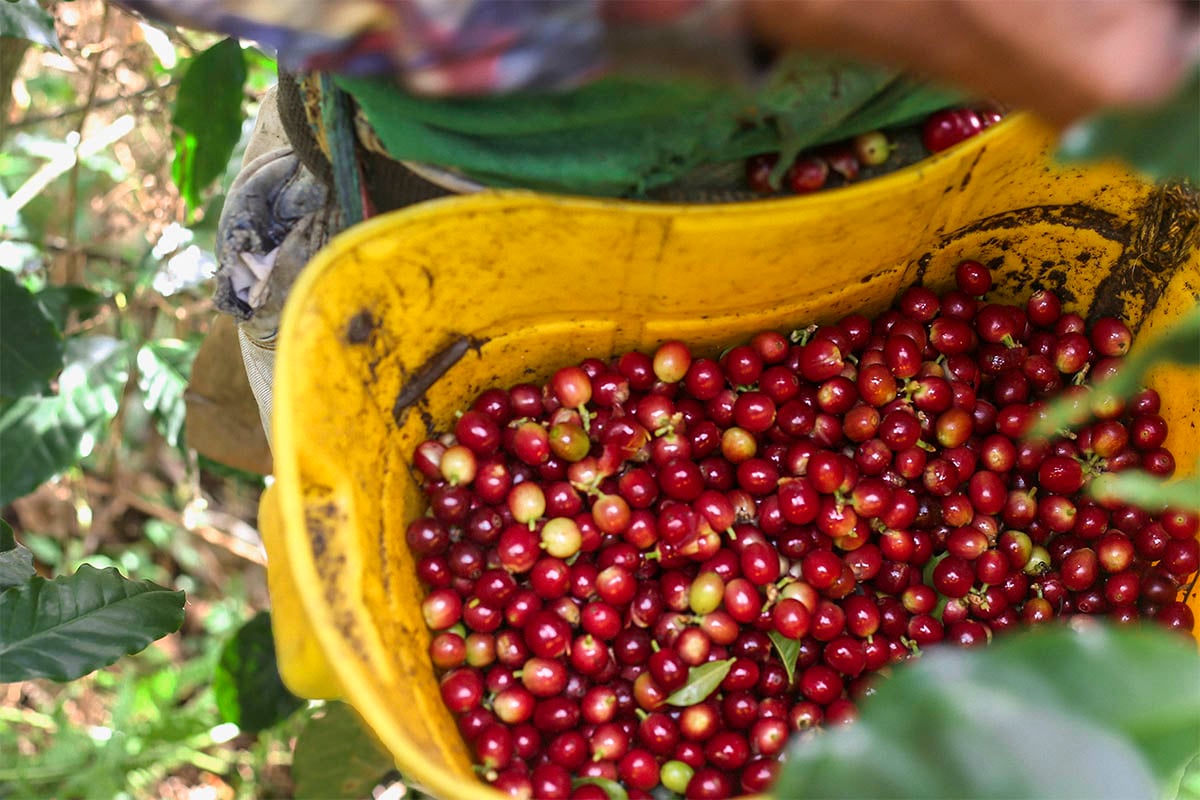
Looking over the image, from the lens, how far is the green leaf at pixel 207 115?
1.88m

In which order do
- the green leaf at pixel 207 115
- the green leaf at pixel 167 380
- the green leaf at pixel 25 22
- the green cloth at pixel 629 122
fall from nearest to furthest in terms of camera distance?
1. the green cloth at pixel 629 122
2. the green leaf at pixel 25 22
3. the green leaf at pixel 207 115
4. the green leaf at pixel 167 380

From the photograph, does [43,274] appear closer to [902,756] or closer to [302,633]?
[302,633]

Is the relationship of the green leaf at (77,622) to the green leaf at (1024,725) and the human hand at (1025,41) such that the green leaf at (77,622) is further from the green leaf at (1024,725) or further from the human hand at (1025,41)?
the human hand at (1025,41)

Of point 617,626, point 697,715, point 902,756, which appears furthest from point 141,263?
point 902,756

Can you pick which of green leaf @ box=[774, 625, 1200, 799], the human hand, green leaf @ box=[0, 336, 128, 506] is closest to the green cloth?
the human hand

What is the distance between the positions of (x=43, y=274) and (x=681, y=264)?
1.84m

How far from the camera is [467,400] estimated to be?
1.61m

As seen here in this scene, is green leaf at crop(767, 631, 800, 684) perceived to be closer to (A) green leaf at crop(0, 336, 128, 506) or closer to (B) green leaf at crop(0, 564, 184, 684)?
(B) green leaf at crop(0, 564, 184, 684)

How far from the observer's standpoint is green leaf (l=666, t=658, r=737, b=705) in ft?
4.68

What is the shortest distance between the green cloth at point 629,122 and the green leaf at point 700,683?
27.1 inches

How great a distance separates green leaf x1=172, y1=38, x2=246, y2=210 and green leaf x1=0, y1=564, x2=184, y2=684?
86 centimetres

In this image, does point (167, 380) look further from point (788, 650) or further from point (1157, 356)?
point (1157, 356)

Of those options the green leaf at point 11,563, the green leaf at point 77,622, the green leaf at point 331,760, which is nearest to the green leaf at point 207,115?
the green leaf at point 11,563

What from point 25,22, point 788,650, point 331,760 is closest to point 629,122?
point 788,650
